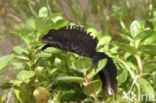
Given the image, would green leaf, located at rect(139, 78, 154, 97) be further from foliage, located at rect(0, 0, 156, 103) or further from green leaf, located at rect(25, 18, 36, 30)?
green leaf, located at rect(25, 18, 36, 30)

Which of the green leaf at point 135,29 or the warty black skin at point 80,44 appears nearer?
the warty black skin at point 80,44

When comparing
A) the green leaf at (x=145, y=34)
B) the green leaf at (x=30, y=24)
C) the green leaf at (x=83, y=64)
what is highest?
the green leaf at (x=30, y=24)

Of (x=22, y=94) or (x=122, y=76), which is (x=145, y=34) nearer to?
(x=122, y=76)

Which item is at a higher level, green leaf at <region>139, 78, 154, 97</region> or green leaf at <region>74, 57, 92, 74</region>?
green leaf at <region>74, 57, 92, 74</region>

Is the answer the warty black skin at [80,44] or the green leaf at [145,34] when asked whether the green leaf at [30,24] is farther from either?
the green leaf at [145,34]

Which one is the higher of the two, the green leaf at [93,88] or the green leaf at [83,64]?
the green leaf at [83,64]

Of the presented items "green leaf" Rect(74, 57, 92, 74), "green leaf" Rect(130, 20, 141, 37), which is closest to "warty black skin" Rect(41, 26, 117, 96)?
"green leaf" Rect(74, 57, 92, 74)

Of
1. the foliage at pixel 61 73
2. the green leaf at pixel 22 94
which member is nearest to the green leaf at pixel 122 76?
the foliage at pixel 61 73
